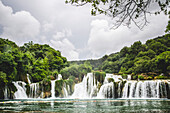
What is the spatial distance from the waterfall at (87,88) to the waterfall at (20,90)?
25.8 ft

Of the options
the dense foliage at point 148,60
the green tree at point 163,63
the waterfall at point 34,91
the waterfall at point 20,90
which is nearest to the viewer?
the waterfall at point 20,90

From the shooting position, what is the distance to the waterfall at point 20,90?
22078 mm

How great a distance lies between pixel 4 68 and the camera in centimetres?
2005

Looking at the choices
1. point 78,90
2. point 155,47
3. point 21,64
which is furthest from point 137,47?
point 21,64

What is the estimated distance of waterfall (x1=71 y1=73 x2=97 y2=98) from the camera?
78.6ft

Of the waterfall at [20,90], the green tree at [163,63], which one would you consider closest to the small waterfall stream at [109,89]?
the waterfall at [20,90]

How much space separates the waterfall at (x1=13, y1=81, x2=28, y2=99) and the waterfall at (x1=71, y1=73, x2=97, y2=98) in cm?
785

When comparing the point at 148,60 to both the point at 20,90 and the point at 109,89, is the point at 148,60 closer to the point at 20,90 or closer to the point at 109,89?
the point at 109,89

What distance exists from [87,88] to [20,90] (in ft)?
33.5

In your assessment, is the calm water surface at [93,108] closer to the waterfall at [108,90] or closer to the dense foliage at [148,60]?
the waterfall at [108,90]

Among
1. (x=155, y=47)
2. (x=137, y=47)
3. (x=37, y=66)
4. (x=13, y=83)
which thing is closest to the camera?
(x=13, y=83)

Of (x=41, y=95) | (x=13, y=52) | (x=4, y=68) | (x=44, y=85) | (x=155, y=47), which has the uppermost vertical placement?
(x=155, y=47)

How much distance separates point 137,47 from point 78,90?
2402cm

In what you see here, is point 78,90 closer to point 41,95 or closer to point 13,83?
point 41,95
